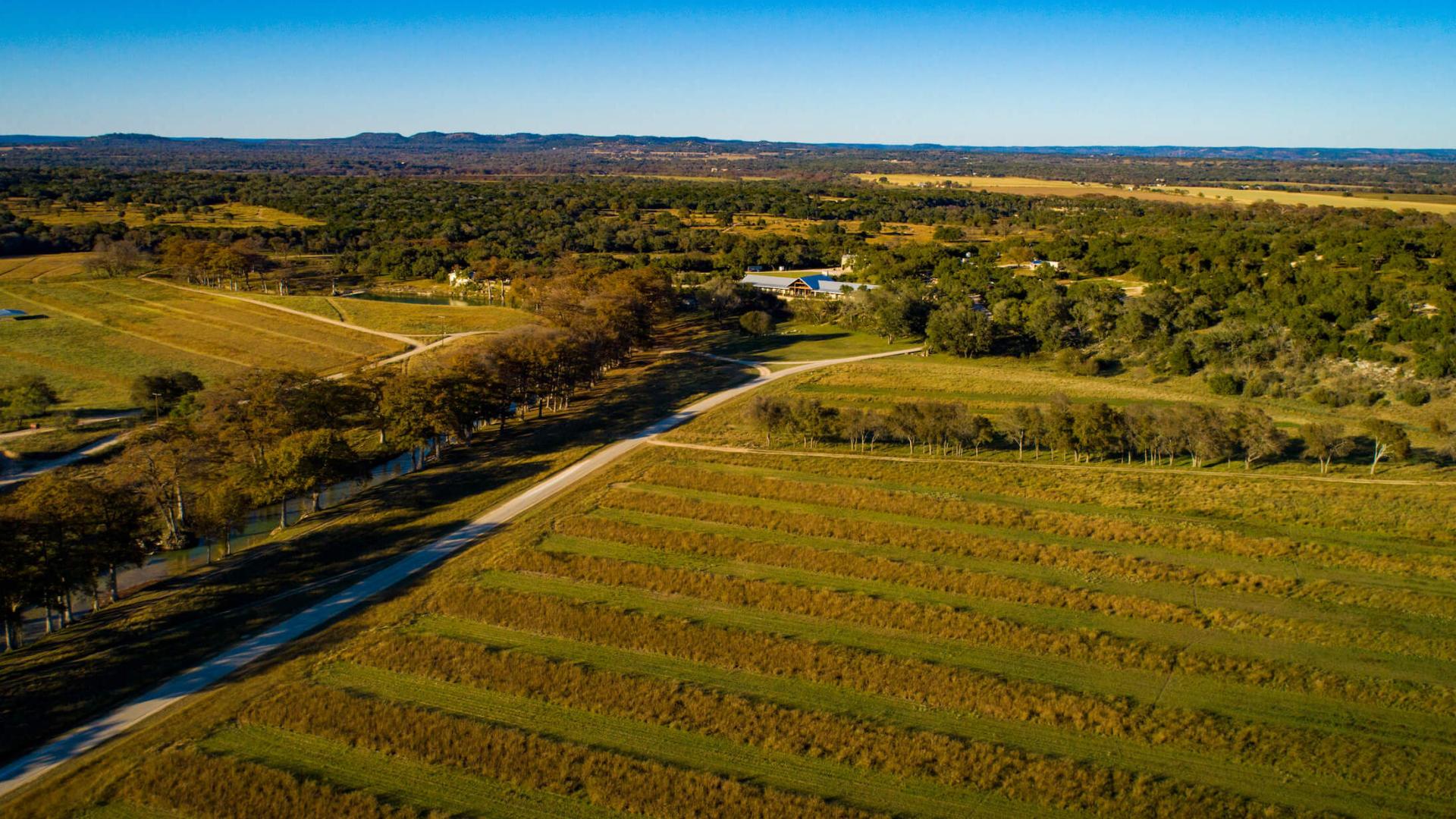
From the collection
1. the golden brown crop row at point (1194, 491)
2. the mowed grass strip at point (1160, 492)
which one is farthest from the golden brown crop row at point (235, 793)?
the golden brown crop row at point (1194, 491)

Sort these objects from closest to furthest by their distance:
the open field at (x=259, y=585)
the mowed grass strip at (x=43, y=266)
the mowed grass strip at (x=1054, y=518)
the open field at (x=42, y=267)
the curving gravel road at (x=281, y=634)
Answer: the curving gravel road at (x=281, y=634)
the open field at (x=259, y=585)
the mowed grass strip at (x=1054, y=518)
the open field at (x=42, y=267)
the mowed grass strip at (x=43, y=266)

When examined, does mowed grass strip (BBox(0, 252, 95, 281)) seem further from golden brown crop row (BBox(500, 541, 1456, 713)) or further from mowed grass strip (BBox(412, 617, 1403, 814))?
mowed grass strip (BBox(412, 617, 1403, 814))

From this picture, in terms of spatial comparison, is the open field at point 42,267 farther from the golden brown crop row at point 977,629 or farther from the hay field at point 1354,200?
the hay field at point 1354,200

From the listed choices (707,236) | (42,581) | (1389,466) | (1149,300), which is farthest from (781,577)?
(707,236)

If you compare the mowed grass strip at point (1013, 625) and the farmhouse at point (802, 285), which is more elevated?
the farmhouse at point (802, 285)

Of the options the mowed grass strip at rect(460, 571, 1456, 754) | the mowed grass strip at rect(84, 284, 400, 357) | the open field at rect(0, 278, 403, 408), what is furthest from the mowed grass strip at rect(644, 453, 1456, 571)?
the mowed grass strip at rect(84, 284, 400, 357)

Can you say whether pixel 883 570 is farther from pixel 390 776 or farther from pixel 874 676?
pixel 390 776

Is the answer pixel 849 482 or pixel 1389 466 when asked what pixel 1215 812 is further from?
pixel 1389 466
